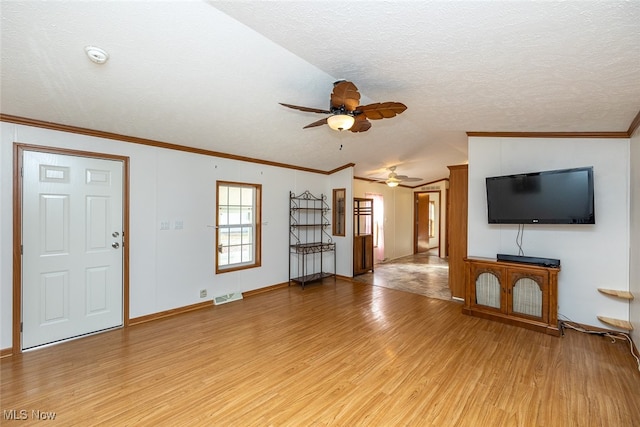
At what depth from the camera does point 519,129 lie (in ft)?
11.6

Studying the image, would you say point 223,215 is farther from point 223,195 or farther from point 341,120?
point 341,120

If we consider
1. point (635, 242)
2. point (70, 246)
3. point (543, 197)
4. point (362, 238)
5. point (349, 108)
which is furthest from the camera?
point (362, 238)

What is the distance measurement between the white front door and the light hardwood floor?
28cm

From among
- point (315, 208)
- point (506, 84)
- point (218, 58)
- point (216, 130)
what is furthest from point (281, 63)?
point (315, 208)

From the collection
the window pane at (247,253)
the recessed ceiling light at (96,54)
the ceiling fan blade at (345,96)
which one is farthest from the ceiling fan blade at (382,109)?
the window pane at (247,253)

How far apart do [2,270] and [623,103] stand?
5916 mm

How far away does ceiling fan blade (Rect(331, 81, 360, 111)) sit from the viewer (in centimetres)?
224

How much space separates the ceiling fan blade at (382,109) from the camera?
2.32m

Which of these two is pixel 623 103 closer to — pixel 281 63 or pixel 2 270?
pixel 281 63

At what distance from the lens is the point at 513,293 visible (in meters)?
3.47

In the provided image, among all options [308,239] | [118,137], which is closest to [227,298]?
[308,239]

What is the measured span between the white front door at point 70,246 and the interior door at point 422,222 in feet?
27.9

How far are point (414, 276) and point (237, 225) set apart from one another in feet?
13.0

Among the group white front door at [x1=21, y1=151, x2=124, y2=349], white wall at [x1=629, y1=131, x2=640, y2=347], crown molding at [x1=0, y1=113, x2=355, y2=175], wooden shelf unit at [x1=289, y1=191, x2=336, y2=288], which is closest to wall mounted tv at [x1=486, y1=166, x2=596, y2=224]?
white wall at [x1=629, y1=131, x2=640, y2=347]
